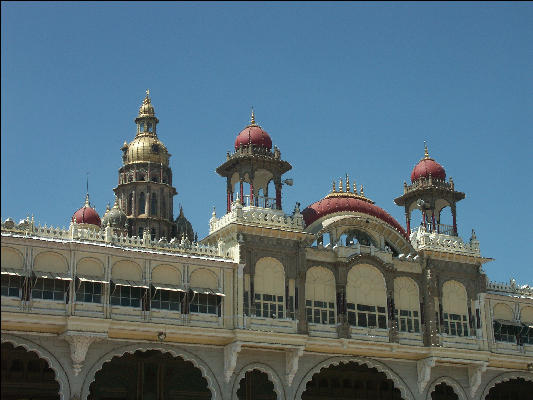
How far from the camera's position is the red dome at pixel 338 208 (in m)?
43.8

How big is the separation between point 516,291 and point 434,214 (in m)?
6.50

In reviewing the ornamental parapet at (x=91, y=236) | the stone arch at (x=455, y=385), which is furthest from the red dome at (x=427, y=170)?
the ornamental parapet at (x=91, y=236)

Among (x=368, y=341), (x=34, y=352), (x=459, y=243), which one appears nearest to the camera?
(x=34, y=352)

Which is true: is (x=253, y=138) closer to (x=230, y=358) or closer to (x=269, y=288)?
(x=269, y=288)

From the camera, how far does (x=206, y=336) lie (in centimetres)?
3791

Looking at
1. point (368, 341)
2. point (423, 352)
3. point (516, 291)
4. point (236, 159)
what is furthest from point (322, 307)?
point (516, 291)

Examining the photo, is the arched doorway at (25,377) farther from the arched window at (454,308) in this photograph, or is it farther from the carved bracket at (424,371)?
the arched window at (454,308)

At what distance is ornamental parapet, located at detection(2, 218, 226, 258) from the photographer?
120 ft

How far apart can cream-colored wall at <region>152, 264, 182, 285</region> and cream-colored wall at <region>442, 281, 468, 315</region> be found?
14809mm

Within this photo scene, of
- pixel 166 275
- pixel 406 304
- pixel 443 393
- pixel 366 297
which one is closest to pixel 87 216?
pixel 166 275

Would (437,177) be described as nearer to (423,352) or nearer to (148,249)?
(423,352)

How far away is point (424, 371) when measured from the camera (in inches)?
1673

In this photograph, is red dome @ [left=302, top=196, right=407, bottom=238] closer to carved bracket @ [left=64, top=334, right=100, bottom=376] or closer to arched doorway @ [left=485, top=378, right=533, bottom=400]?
arched doorway @ [left=485, top=378, right=533, bottom=400]

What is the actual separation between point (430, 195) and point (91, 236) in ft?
64.7
